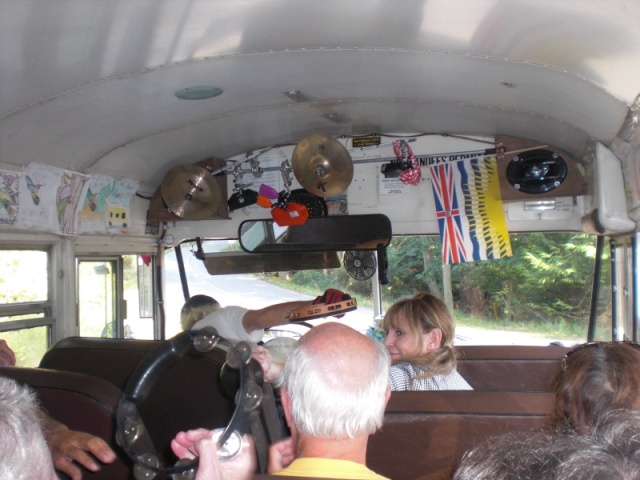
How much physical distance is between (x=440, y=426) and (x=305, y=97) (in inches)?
103

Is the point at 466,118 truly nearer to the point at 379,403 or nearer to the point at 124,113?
the point at 124,113

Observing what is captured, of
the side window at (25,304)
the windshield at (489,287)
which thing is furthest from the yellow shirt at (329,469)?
the windshield at (489,287)

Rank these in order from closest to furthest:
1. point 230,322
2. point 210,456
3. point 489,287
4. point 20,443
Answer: point 210,456 → point 20,443 → point 230,322 → point 489,287

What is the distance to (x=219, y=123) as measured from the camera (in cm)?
487

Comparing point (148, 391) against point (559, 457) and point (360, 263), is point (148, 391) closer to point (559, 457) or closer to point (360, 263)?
point (559, 457)

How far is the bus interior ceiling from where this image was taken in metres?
2.69

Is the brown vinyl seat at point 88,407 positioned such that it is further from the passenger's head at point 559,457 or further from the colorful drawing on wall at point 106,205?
the colorful drawing on wall at point 106,205

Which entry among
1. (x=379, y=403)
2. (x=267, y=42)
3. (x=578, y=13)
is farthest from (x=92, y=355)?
(x=578, y=13)

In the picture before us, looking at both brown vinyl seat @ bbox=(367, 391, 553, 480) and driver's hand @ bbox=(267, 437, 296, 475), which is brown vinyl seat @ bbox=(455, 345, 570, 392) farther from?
driver's hand @ bbox=(267, 437, 296, 475)

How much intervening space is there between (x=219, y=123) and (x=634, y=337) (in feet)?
10.6

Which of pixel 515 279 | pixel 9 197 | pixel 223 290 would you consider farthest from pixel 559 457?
pixel 223 290

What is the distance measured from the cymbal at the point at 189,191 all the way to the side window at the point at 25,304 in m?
1.20

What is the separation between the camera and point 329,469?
1.57m

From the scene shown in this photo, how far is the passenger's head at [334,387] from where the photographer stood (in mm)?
1616
